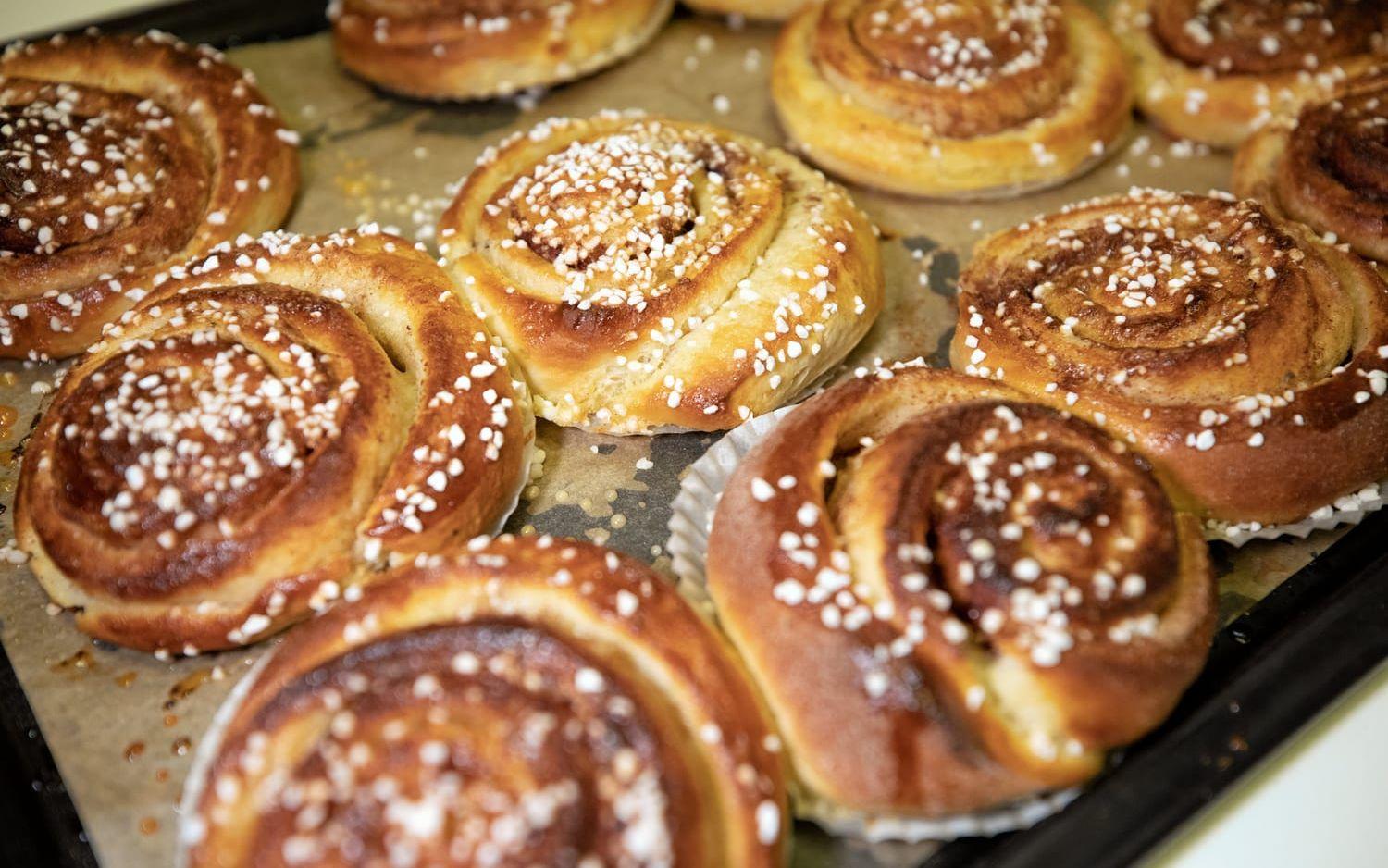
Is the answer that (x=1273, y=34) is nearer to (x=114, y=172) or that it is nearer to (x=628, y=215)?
(x=628, y=215)

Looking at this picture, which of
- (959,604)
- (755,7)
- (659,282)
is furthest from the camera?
(755,7)

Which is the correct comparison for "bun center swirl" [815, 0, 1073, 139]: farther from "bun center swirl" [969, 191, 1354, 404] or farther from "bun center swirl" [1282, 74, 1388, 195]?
"bun center swirl" [1282, 74, 1388, 195]

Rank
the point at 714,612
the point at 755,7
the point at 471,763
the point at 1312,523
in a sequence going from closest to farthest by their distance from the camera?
the point at 471,763 → the point at 714,612 → the point at 1312,523 → the point at 755,7

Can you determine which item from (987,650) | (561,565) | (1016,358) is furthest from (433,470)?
(1016,358)

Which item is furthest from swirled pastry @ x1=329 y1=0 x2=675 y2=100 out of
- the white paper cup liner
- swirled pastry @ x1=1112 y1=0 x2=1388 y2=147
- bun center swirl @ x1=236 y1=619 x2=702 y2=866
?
the white paper cup liner

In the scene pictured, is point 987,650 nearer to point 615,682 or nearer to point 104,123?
point 615,682

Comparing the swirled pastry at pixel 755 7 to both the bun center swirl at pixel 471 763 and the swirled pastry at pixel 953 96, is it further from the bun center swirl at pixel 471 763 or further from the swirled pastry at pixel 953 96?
the bun center swirl at pixel 471 763

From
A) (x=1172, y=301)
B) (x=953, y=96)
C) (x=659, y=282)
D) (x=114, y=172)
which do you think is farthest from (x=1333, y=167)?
(x=114, y=172)
